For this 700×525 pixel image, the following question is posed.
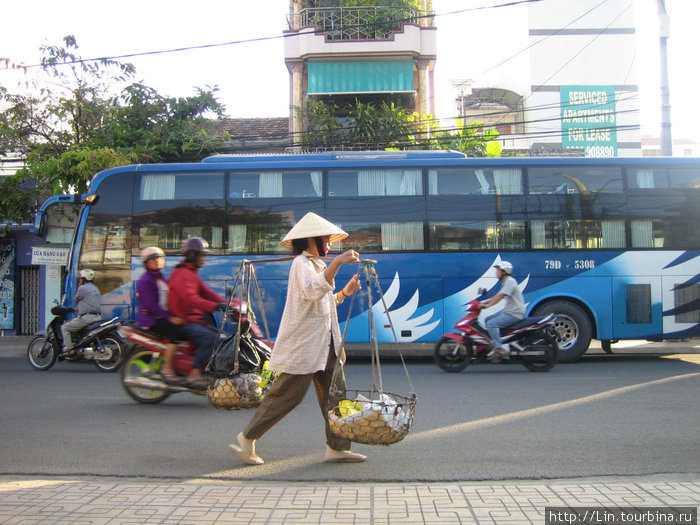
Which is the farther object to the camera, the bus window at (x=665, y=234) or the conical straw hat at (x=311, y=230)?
the bus window at (x=665, y=234)

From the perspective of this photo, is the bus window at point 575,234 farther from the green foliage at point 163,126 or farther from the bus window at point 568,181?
the green foliage at point 163,126

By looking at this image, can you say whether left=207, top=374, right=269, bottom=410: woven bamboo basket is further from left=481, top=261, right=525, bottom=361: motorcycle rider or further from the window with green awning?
the window with green awning

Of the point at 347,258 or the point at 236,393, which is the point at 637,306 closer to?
the point at 236,393

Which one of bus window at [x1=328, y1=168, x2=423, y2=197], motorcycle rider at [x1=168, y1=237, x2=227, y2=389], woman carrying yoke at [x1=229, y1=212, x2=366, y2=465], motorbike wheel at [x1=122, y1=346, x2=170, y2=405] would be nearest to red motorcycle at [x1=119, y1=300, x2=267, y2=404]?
motorbike wheel at [x1=122, y1=346, x2=170, y2=405]

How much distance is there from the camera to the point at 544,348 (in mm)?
9859

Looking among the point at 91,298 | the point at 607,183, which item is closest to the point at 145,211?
the point at 91,298

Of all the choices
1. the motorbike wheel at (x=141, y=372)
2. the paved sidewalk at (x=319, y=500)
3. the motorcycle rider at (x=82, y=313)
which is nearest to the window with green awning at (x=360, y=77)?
the motorcycle rider at (x=82, y=313)

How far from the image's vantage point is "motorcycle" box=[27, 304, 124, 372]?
1026cm

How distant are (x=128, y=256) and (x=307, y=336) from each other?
25.9ft

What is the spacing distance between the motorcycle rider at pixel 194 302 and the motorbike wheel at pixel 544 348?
508 centimetres

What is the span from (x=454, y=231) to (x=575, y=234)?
2.09 meters

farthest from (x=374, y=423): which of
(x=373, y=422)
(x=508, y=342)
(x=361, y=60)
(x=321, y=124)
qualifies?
(x=361, y=60)

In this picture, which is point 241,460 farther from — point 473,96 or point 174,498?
point 473,96

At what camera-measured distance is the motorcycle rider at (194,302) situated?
264 inches
